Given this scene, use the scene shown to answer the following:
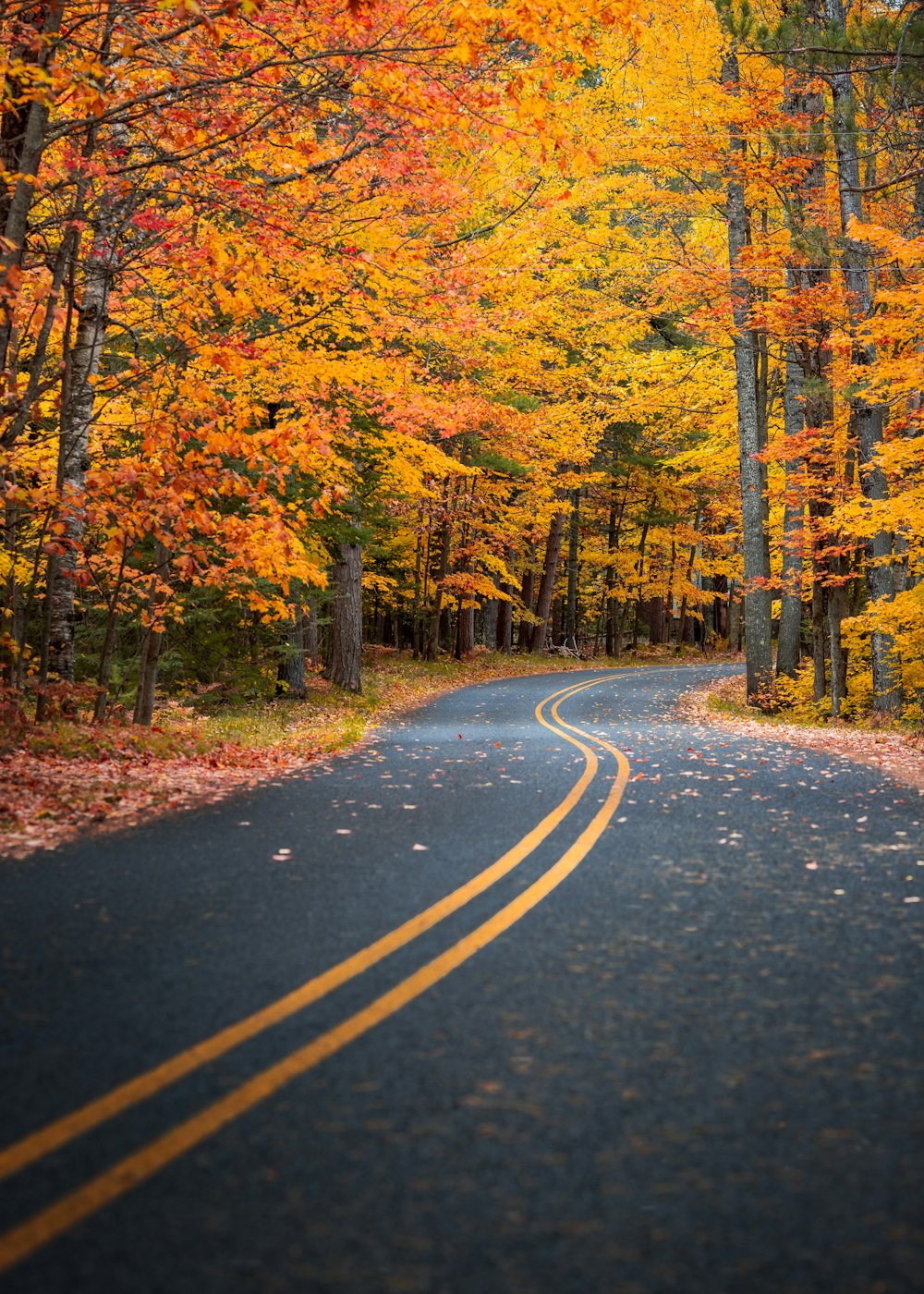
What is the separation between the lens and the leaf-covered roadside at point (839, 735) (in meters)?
12.3

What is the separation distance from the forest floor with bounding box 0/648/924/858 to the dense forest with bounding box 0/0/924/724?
89cm

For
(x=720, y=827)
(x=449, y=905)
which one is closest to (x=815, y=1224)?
(x=449, y=905)

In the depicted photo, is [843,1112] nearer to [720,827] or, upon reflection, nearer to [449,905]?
[449,905]

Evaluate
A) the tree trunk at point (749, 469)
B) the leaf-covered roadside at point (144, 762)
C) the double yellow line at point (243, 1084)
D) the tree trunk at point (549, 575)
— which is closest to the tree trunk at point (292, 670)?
the leaf-covered roadside at point (144, 762)

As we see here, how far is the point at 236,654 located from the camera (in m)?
18.2

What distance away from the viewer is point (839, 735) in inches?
623

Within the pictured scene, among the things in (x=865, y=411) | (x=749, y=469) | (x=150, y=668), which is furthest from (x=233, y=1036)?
(x=749, y=469)

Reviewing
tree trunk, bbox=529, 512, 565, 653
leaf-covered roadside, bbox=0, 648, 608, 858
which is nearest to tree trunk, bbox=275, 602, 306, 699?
leaf-covered roadside, bbox=0, 648, 608, 858

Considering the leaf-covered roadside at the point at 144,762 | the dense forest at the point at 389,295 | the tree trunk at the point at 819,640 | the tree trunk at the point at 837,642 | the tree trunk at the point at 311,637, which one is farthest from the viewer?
the tree trunk at the point at 311,637

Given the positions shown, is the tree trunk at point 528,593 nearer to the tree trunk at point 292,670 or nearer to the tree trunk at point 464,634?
the tree trunk at point 464,634

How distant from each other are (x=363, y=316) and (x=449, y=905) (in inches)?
383

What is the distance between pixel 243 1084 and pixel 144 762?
8.08 metres

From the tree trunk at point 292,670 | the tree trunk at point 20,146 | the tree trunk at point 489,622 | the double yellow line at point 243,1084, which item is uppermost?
the tree trunk at point 20,146

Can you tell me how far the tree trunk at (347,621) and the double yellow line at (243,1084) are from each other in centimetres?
1572
